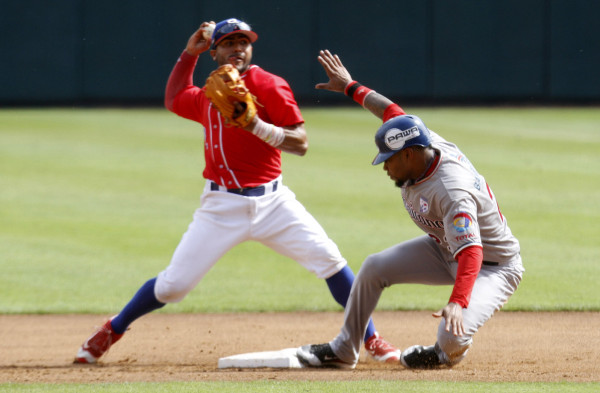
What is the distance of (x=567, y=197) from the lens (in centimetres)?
1110

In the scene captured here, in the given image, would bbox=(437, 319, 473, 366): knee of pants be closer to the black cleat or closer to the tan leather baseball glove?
the black cleat

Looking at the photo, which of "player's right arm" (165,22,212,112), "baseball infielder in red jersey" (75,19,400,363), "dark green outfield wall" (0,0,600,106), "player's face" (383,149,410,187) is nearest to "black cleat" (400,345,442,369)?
"baseball infielder in red jersey" (75,19,400,363)

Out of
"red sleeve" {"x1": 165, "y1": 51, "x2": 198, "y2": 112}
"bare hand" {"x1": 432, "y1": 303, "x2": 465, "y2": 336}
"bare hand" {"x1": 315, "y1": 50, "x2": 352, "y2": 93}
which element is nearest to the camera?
"bare hand" {"x1": 432, "y1": 303, "x2": 465, "y2": 336}

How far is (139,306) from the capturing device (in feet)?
17.0

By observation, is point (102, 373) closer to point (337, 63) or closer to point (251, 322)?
point (251, 322)

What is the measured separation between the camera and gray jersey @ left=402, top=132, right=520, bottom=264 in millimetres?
4270

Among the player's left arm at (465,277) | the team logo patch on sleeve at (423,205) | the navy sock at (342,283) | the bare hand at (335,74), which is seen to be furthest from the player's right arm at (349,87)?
the player's left arm at (465,277)

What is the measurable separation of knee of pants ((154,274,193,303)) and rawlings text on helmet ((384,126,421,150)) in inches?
57.5

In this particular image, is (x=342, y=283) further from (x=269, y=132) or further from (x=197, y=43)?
(x=197, y=43)

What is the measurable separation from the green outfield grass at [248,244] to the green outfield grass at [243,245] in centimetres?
2

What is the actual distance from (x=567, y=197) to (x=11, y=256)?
6.74 metres

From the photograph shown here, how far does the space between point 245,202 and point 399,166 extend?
99 centimetres

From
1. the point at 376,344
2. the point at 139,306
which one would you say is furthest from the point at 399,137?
the point at 139,306

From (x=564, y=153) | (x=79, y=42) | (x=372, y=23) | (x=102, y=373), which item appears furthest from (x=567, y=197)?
(x=79, y=42)
